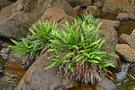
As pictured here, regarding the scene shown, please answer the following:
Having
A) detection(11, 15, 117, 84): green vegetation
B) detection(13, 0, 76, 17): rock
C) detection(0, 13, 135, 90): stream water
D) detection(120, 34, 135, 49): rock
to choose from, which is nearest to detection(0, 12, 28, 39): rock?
detection(13, 0, 76, 17): rock

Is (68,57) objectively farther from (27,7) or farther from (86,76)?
(27,7)

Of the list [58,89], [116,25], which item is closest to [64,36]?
[58,89]

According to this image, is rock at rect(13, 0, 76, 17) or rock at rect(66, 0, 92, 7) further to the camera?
rock at rect(66, 0, 92, 7)

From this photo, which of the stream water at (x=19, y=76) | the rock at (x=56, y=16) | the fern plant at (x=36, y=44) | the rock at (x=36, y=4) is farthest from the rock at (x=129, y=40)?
the fern plant at (x=36, y=44)

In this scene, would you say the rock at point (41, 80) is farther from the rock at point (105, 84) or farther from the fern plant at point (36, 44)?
the fern plant at point (36, 44)

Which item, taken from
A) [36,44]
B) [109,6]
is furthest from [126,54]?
[109,6]

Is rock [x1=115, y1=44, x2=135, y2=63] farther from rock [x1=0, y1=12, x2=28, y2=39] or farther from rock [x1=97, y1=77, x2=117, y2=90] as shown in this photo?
rock [x1=0, y1=12, x2=28, y2=39]
